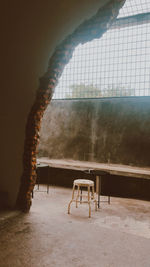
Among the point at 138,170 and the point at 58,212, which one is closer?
the point at 58,212

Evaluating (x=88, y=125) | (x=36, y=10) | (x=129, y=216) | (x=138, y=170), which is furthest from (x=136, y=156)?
(x=36, y=10)

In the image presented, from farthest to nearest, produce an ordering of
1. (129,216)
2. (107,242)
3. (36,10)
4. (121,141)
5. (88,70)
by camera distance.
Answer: (88,70) < (121,141) < (129,216) < (36,10) < (107,242)

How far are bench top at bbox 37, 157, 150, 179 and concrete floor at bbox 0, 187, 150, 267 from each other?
149 cm

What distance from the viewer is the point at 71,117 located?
8617mm

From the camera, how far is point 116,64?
8367 mm

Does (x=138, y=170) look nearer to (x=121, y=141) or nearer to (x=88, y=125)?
(x=121, y=141)

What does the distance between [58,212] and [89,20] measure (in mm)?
4110

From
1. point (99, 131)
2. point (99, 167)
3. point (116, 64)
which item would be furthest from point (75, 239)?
point (116, 64)

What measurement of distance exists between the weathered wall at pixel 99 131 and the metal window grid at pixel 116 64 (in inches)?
21.2

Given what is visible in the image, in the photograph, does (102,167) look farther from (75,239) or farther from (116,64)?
(75,239)

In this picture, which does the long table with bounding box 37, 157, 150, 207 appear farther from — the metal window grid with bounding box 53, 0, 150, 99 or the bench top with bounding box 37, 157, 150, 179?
the metal window grid with bounding box 53, 0, 150, 99

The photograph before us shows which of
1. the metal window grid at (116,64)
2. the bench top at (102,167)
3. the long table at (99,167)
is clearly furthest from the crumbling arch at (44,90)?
the metal window grid at (116,64)

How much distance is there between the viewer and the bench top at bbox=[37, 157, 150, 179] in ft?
22.0

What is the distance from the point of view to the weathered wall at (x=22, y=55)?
398 centimetres
